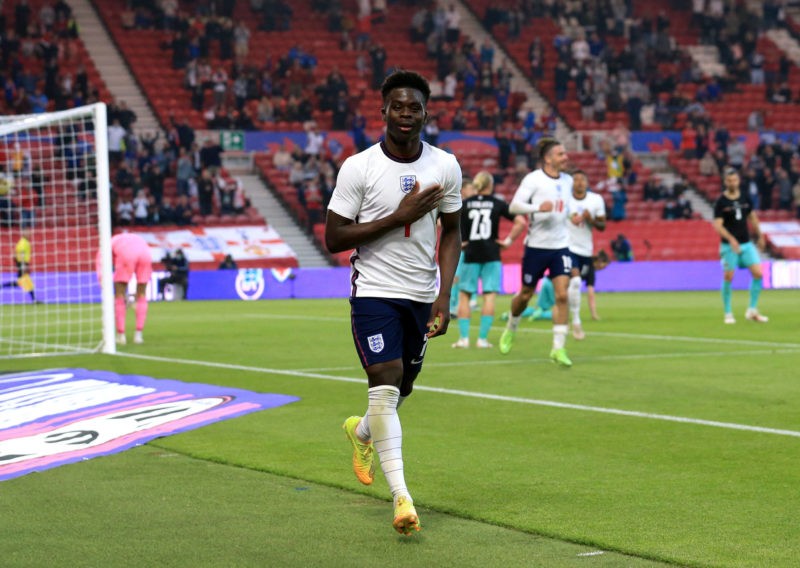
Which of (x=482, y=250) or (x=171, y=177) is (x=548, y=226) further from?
(x=171, y=177)

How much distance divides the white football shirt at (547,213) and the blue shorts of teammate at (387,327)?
7697 mm

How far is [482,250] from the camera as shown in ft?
54.2

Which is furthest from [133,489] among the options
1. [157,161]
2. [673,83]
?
[673,83]

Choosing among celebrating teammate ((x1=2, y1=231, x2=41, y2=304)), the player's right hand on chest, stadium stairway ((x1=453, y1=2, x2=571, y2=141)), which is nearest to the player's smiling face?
the player's right hand on chest

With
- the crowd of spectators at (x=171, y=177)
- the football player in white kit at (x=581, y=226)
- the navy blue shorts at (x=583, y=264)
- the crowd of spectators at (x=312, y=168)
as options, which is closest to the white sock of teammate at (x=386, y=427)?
the navy blue shorts at (x=583, y=264)

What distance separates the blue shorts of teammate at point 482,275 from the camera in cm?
1655

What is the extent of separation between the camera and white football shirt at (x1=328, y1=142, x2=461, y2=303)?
20.7 feet

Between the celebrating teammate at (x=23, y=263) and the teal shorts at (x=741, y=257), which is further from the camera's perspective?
the celebrating teammate at (x=23, y=263)

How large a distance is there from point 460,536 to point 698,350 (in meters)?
10.5

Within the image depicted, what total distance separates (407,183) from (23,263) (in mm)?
24101

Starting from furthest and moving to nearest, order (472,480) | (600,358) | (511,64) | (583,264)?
(511,64), (583,264), (600,358), (472,480)

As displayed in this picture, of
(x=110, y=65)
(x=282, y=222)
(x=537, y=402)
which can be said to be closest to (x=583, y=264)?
(x=537, y=402)

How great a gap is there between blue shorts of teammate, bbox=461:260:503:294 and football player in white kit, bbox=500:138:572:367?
219cm

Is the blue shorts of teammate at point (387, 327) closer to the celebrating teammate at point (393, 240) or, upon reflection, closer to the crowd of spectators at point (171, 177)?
the celebrating teammate at point (393, 240)
